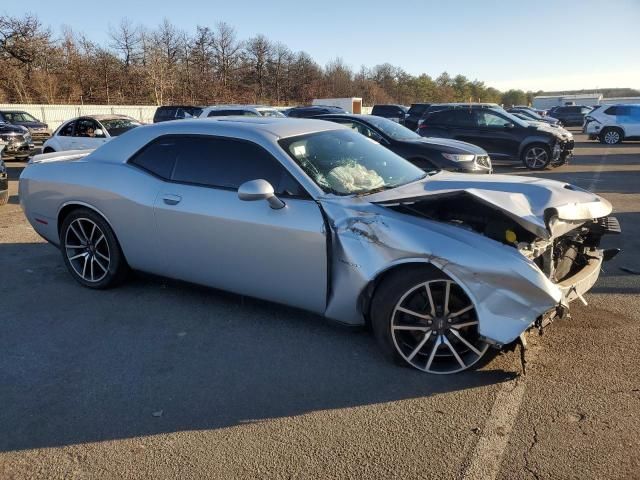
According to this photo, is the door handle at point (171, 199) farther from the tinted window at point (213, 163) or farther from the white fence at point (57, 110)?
the white fence at point (57, 110)

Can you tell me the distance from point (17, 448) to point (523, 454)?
2608mm

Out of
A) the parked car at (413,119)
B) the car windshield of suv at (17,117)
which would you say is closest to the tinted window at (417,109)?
the parked car at (413,119)

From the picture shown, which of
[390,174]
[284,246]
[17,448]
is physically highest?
[390,174]

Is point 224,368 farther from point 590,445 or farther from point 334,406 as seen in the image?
point 590,445

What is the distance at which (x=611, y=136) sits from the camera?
76.4ft

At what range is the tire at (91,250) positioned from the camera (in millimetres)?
4734

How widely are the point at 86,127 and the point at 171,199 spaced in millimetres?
9657

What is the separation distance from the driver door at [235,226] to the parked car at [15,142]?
13.4m

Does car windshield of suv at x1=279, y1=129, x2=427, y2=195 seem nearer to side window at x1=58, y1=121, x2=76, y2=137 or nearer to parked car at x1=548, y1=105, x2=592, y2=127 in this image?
side window at x1=58, y1=121, x2=76, y2=137

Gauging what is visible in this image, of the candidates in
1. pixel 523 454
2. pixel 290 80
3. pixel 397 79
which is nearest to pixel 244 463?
pixel 523 454

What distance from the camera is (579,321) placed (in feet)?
13.5

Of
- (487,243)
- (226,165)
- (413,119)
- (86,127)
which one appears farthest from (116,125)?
(413,119)

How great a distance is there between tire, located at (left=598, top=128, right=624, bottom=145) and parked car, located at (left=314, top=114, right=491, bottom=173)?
1675 cm

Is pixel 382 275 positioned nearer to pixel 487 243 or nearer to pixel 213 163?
pixel 487 243
